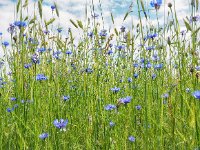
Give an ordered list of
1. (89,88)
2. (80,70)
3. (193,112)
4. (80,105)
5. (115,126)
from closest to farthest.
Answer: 1. (193,112)
2. (115,126)
3. (89,88)
4. (80,105)
5. (80,70)

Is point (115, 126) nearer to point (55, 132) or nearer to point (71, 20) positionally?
point (55, 132)

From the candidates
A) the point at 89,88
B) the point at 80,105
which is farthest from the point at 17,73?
the point at 80,105

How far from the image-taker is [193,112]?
1196 mm

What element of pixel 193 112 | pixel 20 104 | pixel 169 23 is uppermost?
pixel 169 23

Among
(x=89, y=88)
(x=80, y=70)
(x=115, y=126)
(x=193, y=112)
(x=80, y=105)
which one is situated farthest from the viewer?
(x=80, y=70)

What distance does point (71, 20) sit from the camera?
8.11 feet

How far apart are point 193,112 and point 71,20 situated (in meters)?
1.48

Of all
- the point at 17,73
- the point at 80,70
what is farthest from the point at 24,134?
the point at 80,70

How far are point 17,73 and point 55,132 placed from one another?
428 millimetres

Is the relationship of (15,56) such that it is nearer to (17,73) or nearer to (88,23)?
(17,73)

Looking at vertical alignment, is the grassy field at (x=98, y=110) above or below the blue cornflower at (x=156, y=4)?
below

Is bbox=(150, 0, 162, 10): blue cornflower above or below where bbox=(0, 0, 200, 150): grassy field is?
above

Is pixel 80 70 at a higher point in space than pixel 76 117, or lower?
higher

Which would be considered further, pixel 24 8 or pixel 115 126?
pixel 24 8
